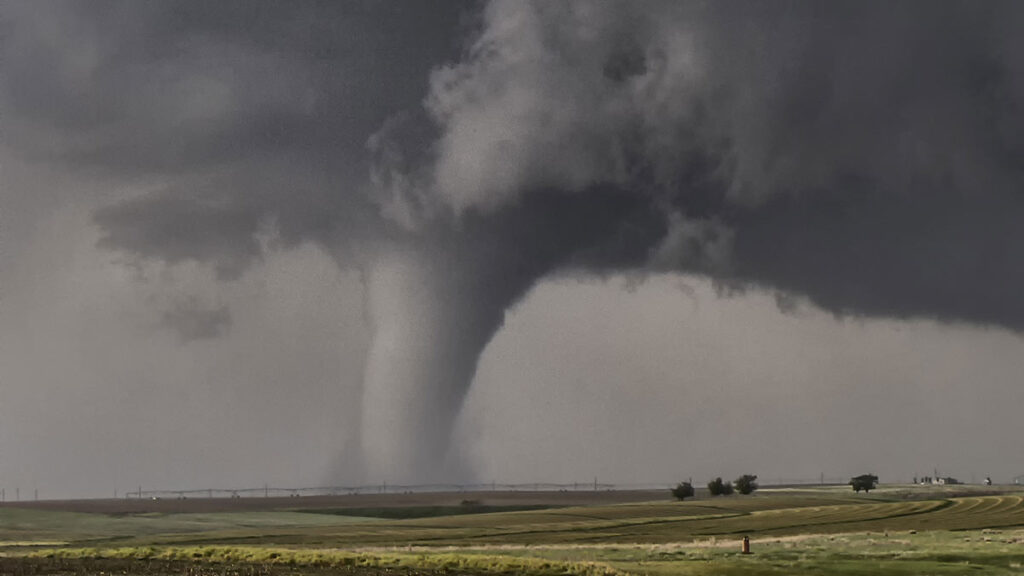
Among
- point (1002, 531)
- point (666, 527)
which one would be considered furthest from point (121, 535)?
point (1002, 531)

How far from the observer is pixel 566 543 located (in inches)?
4540

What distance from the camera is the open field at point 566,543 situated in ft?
245

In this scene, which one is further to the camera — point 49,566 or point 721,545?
point 721,545

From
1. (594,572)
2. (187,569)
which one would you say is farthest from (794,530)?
(187,569)

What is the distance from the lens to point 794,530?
136875 millimetres

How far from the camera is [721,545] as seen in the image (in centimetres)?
10138

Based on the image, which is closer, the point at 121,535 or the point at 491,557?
the point at 491,557

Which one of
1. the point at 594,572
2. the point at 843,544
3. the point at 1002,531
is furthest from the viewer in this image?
the point at 1002,531

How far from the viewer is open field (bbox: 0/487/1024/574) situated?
74688mm

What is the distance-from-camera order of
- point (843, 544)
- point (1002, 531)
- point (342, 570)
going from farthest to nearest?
point (1002, 531), point (843, 544), point (342, 570)

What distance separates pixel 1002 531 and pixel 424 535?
65.2 metres

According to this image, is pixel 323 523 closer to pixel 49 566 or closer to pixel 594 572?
pixel 49 566

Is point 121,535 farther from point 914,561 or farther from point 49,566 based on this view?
point 914,561

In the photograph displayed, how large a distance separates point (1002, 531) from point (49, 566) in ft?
299
